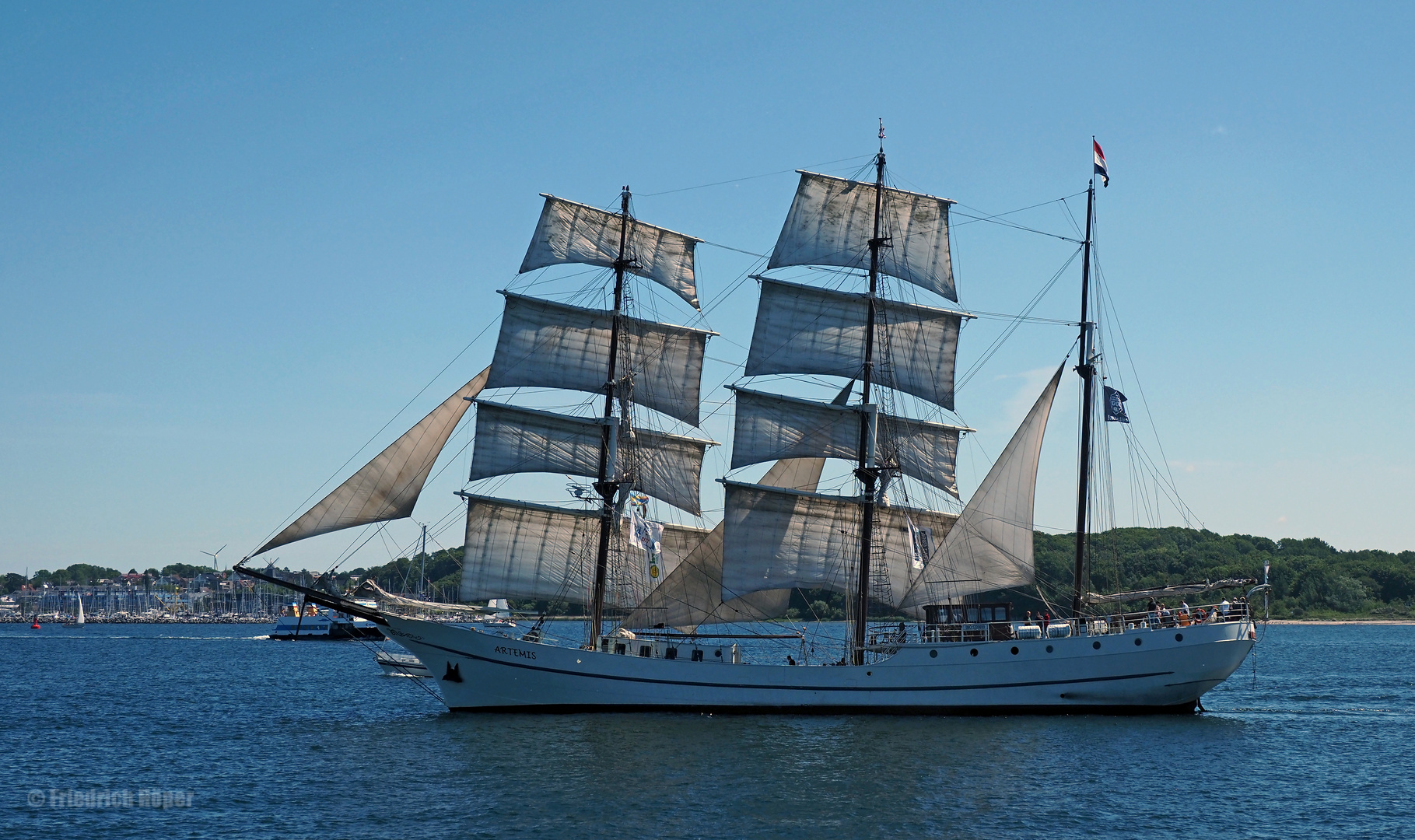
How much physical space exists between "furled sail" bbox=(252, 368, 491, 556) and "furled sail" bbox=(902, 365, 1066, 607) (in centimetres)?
2053

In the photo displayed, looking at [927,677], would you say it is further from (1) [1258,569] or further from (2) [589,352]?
(1) [1258,569]

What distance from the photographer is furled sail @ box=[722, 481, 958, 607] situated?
4678 cm

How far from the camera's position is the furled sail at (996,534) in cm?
4616

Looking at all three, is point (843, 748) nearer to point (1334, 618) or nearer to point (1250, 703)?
point (1250, 703)

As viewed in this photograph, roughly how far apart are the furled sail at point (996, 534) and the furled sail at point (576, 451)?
1087 centimetres

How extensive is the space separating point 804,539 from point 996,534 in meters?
7.76

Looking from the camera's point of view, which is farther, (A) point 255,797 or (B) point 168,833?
(A) point 255,797

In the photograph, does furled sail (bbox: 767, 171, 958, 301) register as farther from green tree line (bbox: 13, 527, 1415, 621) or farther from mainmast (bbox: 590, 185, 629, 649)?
green tree line (bbox: 13, 527, 1415, 621)

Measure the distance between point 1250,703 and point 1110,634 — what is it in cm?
1358

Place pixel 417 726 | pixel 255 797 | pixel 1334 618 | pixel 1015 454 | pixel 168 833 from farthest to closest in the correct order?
pixel 1334 618 < pixel 1015 454 < pixel 417 726 < pixel 255 797 < pixel 168 833

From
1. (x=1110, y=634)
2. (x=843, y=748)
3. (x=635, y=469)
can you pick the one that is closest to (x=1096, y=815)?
(x=843, y=748)

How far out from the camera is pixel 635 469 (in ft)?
155

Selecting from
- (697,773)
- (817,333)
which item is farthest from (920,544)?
(697,773)

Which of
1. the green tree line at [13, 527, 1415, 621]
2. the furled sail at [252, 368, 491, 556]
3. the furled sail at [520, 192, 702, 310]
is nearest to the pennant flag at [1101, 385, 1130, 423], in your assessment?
the furled sail at [520, 192, 702, 310]
